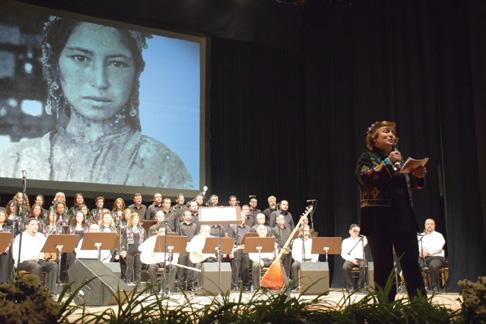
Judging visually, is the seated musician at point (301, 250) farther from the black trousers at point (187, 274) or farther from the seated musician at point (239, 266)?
the black trousers at point (187, 274)

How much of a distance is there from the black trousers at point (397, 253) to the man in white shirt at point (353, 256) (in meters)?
6.32

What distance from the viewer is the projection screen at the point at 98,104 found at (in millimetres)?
10109

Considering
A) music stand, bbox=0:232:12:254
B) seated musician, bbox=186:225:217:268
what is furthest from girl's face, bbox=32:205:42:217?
seated musician, bbox=186:225:217:268

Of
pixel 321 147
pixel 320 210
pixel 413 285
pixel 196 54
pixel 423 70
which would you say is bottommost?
pixel 413 285

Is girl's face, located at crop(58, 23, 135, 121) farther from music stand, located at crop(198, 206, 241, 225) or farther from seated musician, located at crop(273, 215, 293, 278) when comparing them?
music stand, located at crop(198, 206, 241, 225)

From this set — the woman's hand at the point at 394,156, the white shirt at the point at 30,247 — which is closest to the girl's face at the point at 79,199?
the white shirt at the point at 30,247

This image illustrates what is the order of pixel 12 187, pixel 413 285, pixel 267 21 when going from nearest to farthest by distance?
1. pixel 413 285
2. pixel 12 187
3. pixel 267 21

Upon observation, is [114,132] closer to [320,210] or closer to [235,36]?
[235,36]

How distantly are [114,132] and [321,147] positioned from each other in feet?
15.2

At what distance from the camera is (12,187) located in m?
9.86

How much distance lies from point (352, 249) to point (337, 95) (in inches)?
151

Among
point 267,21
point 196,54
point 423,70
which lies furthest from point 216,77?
point 423,70

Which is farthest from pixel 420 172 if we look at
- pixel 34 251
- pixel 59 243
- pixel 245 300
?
pixel 34 251

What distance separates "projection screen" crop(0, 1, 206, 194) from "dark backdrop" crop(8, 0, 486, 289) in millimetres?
458
